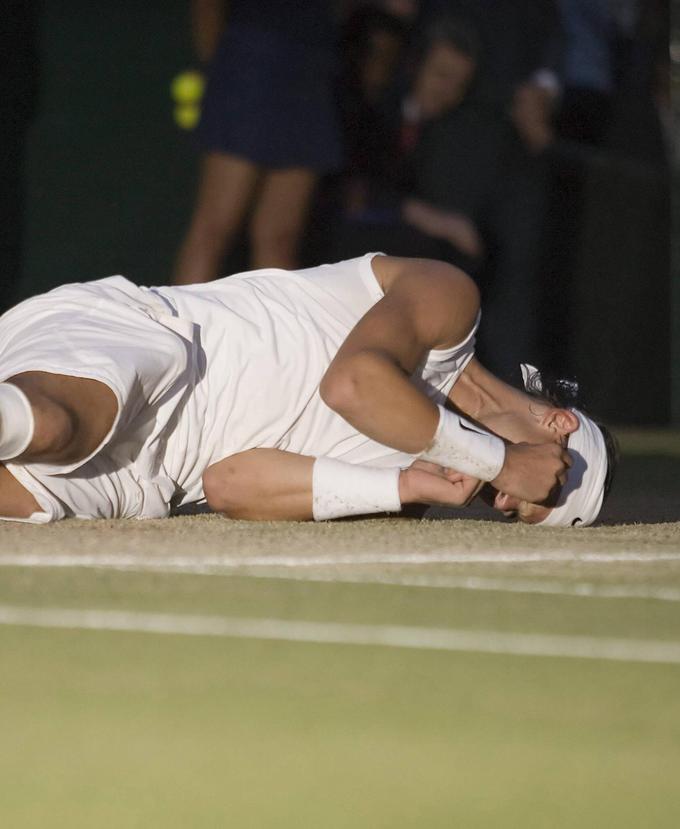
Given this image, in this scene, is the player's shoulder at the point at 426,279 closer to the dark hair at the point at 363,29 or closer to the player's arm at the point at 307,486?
the player's arm at the point at 307,486

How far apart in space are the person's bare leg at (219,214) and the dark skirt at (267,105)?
42 mm

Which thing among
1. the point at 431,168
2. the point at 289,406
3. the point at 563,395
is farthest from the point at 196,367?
the point at 431,168

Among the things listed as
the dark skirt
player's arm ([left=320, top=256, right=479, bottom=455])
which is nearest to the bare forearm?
player's arm ([left=320, top=256, right=479, bottom=455])

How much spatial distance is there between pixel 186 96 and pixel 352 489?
3081 mm

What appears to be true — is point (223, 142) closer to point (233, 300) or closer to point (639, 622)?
point (233, 300)

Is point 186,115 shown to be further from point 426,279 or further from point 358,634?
point 358,634

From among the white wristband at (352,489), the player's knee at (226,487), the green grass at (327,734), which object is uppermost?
the green grass at (327,734)

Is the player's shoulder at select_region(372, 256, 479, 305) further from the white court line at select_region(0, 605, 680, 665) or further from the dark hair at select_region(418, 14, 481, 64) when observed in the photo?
the dark hair at select_region(418, 14, 481, 64)

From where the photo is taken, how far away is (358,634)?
1.67 meters

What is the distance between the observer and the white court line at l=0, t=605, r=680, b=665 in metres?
1.60

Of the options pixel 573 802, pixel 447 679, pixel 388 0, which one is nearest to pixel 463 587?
pixel 447 679

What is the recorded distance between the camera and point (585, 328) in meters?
5.82

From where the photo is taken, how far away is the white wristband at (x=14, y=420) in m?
2.24

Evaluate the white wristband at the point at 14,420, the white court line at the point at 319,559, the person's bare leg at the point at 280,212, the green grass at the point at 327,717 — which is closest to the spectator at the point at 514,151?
the person's bare leg at the point at 280,212
